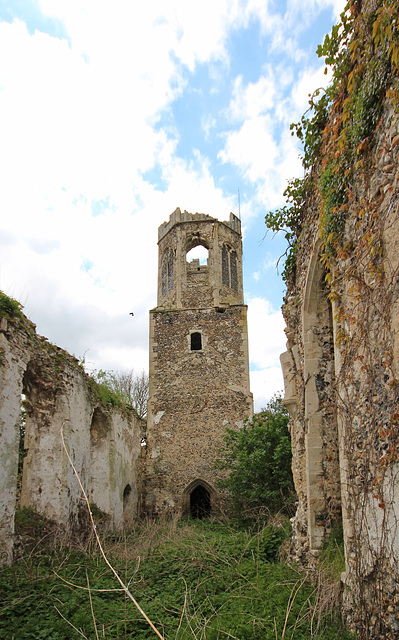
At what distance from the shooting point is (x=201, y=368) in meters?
17.4

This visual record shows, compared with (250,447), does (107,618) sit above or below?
below

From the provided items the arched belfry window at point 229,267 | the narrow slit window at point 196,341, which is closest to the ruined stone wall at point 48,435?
the narrow slit window at point 196,341

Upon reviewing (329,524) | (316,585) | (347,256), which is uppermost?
(347,256)

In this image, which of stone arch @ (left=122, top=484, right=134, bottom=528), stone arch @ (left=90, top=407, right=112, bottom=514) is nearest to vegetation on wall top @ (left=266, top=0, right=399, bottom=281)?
stone arch @ (left=90, top=407, right=112, bottom=514)

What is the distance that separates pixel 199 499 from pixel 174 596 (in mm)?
11825

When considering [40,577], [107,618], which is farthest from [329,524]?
[40,577]

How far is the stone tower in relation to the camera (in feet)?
52.4

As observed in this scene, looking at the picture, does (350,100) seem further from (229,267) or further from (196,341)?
(229,267)

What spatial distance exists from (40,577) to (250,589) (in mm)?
2773

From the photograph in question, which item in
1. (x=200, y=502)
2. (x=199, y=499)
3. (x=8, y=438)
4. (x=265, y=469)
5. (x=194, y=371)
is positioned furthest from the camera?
(x=194, y=371)

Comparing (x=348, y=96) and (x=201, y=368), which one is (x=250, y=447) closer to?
(x=201, y=368)

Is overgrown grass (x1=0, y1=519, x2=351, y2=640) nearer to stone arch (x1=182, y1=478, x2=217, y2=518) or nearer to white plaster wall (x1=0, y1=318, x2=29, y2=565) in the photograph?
white plaster wall (x1=0, y1=318, x2=29, y2=565)

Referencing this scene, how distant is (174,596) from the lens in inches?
223

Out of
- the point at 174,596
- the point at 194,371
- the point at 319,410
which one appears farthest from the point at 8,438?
the point at 194,371
